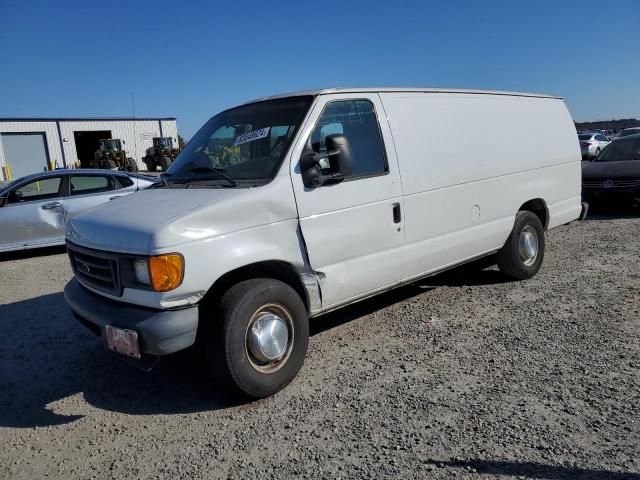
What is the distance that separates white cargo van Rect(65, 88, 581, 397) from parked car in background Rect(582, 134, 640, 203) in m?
5.85

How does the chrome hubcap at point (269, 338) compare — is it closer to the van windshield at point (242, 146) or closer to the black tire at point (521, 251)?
the van windshield at point (242, 146)

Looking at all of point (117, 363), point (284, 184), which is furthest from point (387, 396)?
point (117, 363)

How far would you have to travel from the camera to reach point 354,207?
12.8 feet

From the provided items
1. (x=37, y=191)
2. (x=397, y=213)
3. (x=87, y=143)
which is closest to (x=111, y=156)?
(x=87, y=143)

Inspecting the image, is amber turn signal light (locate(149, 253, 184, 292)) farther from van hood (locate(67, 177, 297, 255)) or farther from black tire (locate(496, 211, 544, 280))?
black tire (locate(496, 211, 544, 280))

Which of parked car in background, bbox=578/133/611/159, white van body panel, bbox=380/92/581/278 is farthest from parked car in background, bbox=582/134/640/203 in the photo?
parked car in background, bbox=578/133/611/159

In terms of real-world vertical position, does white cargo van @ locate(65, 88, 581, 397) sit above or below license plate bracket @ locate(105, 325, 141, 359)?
above

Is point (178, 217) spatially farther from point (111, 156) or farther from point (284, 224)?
point (111, 156)

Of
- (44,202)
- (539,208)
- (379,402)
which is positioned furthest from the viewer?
(44,202)

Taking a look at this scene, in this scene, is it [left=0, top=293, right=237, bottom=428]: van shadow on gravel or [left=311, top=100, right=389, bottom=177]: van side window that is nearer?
[left=0, top=293, right=237, bottom=428]: van shadow on gravel

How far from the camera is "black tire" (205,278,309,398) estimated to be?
321 cm

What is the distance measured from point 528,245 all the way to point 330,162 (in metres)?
3.31

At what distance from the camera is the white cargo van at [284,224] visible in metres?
3.13

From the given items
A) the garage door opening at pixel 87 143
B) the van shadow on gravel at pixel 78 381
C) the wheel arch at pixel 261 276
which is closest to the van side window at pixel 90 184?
the van shadow on gravel at pixel 78 381
